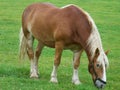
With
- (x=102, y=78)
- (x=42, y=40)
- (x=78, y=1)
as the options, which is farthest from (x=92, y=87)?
(x=78, y=1)

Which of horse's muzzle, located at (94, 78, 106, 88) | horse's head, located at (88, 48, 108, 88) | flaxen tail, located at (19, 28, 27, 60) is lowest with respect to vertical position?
flaxen tail, located at (19, 28, 27, 60)

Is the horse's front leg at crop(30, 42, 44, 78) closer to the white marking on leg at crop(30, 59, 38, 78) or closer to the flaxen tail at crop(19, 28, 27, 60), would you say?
the white marking on leg at crop(30, 59, 38, 78)

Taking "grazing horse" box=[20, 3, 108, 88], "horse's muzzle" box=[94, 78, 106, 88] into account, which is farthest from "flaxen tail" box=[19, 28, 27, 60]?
"horse's muzzle" box=[94, 78, 106, 88]

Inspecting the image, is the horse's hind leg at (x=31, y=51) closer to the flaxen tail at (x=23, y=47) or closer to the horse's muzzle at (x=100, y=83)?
the flaxen tail at (x=23, y=47)

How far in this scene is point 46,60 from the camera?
1428 cm

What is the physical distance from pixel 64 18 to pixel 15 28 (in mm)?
12192

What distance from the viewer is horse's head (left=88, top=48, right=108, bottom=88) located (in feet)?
29.5

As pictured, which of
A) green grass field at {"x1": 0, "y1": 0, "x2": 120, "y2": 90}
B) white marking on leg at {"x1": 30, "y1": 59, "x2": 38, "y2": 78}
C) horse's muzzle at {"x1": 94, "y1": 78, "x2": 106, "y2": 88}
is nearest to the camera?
horse's muzzle at {"x1": 94, "y1": 78, "x2": 106, "y2": 88}

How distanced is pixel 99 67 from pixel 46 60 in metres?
5.38

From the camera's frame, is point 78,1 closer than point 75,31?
No

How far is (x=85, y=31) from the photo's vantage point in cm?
972

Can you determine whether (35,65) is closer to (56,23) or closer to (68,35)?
(56,23)

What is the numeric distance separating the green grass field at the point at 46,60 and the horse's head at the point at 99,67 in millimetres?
386

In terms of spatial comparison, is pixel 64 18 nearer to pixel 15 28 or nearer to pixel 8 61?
pixel 8 61
